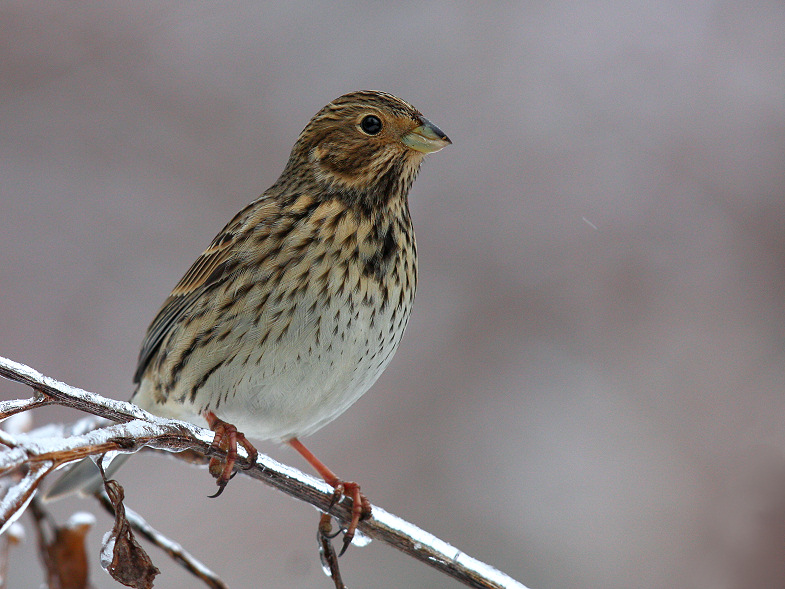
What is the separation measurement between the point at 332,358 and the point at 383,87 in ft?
14.6

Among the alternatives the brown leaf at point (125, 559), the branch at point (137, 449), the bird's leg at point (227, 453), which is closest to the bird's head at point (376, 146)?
the bird's leg at point (227, 453)

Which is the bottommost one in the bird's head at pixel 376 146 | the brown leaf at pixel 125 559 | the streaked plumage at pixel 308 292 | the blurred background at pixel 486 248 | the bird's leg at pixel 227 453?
the brown leaf at pixel 125 559

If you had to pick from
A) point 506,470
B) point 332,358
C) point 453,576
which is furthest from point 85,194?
point 453,576

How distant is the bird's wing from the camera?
3.38 meters

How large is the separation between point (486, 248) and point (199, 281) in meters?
3.35

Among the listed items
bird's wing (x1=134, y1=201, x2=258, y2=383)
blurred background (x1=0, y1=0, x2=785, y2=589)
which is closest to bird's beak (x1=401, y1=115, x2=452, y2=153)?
bird's wing (x1=134, y1=201, x2=258, y2=383)

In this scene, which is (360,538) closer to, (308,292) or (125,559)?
(308,292)

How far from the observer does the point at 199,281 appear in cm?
352

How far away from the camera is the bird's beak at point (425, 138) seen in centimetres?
328

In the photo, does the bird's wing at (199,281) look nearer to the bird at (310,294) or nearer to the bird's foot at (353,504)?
the bird at (310,294)

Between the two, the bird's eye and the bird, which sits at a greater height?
the bird's eye

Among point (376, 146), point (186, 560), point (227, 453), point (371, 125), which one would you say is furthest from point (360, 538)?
point (371, 125)

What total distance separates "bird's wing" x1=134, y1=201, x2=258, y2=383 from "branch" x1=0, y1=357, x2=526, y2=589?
0.89 metres

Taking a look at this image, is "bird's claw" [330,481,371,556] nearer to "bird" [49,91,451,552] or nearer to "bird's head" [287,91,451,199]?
"bird" [49,91,451,552]
